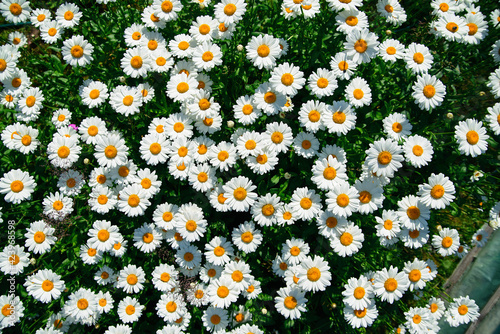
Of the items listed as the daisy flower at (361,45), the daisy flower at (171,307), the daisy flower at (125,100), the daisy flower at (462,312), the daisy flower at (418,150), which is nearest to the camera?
the daisy flower at (418,150)

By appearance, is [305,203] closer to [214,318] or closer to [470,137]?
[214,318]

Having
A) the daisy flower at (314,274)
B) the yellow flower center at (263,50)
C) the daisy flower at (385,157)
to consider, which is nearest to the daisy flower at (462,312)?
the daisy flower at (314,274)

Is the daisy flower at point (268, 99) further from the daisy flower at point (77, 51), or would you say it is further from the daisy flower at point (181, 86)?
the daisy flower at point (77, 51)

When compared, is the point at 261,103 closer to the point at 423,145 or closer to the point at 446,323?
the point at 423,145

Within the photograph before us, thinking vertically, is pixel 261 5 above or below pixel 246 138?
above

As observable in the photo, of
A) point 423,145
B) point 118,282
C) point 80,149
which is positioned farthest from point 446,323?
point 80,149

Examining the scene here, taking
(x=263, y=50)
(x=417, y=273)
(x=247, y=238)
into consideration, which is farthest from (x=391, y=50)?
(x=247, y=238)
